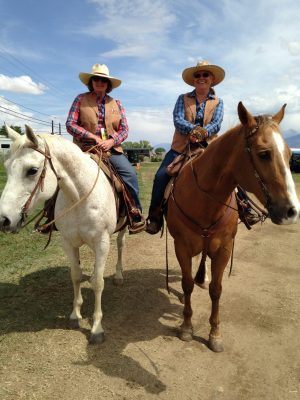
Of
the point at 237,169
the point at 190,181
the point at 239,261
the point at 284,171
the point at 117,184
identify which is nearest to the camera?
the point at 284,171

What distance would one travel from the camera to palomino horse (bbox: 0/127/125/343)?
113 inches

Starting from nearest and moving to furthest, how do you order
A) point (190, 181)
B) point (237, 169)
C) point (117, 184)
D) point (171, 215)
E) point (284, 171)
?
point (284, 171) → point (237, 169) → point (190, 181) → point (171, 215) → point (117, 184)

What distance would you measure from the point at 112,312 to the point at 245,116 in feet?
10.4

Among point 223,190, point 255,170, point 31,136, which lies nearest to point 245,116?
point 255,170

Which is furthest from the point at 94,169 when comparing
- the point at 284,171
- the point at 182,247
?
the point at 284,171

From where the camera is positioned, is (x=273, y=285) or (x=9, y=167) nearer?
(x=9, y=167)

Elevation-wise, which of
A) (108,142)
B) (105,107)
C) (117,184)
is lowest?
(117,184)

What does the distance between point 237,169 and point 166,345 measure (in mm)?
2193

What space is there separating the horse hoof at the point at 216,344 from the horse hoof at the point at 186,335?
238 mm

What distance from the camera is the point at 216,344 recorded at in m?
3.68

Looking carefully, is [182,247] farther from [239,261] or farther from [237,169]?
[239,261]

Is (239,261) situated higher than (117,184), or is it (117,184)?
(117,184)

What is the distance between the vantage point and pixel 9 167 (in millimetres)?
2900

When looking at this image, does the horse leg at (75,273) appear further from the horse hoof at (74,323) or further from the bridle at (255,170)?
the bridle at (255,170)
